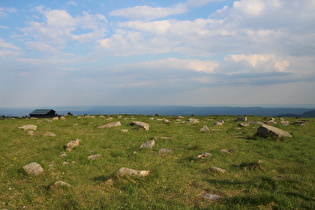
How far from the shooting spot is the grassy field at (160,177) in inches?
298

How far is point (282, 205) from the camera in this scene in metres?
7.12

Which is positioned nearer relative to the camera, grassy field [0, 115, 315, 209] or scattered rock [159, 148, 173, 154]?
grassy field [0, 115, 315, 209]

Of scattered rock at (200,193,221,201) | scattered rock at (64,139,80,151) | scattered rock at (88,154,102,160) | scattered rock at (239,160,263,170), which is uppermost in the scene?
scattered rock at (64,139,80,151)

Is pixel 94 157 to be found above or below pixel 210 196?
above

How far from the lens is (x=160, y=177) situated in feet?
31.9

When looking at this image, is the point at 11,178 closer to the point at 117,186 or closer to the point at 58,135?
the point at 117,186

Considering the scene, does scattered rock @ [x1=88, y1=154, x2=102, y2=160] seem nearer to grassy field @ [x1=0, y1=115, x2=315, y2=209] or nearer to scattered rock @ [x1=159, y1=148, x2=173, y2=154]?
grassy field @ [x1=0, y1=115, x2=315, y2=209]

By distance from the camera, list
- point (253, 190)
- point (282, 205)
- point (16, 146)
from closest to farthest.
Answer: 1. point (282, 205)
2. point (253, 190)
3. point (16, 146)

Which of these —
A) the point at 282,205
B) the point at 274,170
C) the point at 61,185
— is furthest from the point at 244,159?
the point at 61,185

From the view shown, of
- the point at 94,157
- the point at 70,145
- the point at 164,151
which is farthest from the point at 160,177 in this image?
the point at 70,145

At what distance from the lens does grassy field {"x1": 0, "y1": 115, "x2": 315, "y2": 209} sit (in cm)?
757

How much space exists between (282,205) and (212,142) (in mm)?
10856

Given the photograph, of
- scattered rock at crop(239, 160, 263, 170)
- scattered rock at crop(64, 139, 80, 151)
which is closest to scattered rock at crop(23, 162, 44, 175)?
scattered rock at crop(64, 139, 80, 151)

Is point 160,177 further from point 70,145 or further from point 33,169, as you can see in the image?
point 70,145
